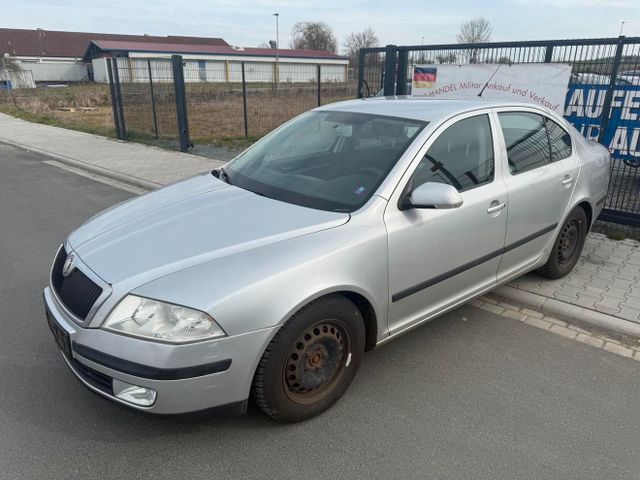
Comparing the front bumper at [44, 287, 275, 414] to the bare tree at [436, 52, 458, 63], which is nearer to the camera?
the front bumper at [44, 287, 275, 414]

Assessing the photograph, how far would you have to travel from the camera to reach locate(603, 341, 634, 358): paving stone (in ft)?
11.1

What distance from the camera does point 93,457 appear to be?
240 cm

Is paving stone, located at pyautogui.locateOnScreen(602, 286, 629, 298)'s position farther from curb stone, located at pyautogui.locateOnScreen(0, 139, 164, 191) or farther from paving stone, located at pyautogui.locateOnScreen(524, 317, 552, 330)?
curb stone, located at pyautogui.locateOnScreen(0, 139, 164, 191)

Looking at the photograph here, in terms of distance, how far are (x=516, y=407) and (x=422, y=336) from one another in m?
0.88

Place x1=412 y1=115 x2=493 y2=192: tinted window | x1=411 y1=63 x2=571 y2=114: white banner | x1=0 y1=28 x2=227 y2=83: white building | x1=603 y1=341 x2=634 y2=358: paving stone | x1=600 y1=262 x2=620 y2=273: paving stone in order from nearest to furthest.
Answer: x1=412 y1=115 x2=493 y2=192: tinted window → x1=603 y1=341 x2=634 y2=358: paving stone → x1=600 y1=262 x2=620 y2=273: paving stone → x1=411 y1=63 x2=571 y2=114: white banner → x1=0 y1=28 x2=227 y2=83: white building

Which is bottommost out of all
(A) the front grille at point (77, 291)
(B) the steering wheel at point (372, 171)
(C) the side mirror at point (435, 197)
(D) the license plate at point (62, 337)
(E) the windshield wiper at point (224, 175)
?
(D) the license plate at point (62, 337)

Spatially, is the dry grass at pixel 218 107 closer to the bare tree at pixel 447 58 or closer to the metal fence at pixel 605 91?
the bare tree at pixel 447 58

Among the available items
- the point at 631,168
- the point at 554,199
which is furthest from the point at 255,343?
the point at 631,168

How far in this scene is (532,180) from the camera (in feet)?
11.9

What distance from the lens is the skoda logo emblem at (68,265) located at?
8.57 ft

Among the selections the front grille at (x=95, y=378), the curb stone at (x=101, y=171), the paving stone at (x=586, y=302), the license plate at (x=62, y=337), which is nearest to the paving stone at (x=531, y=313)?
the paving stone at (x=586, y=302)

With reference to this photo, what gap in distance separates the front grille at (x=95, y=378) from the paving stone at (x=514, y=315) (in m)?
2.93

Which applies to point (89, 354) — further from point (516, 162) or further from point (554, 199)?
point (554, 199)

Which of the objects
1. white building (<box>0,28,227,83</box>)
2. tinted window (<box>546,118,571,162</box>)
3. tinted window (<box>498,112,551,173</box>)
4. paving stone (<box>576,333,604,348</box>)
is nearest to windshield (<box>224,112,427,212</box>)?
tinted window (<box>498,112,551,173</box>)
